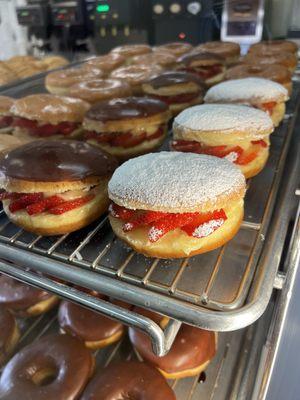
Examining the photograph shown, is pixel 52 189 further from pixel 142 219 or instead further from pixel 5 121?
pixel 5 121

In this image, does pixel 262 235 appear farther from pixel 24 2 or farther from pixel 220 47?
pixel 24 2

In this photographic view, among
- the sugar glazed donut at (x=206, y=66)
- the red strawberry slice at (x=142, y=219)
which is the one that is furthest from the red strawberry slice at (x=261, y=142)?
the sugar glazed donut at (x=206, y=66)

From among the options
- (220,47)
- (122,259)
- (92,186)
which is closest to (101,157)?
(92,186)

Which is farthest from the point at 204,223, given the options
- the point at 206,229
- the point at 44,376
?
the point at 44,376

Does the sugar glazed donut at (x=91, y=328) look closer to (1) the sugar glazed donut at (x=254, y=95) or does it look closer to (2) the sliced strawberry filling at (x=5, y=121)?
(2) the sliced strawberry filling at (x=5, y=121)

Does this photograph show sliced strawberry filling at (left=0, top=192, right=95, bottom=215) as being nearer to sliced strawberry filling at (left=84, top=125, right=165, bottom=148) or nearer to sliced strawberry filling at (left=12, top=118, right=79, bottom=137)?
sliced strawberry filling at (left=84, top=125, right=165, bottom=148)

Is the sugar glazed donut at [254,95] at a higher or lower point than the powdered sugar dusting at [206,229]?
higher

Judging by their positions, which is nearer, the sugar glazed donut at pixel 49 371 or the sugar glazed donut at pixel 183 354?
the sugar glazed donut at pixel 49 371
